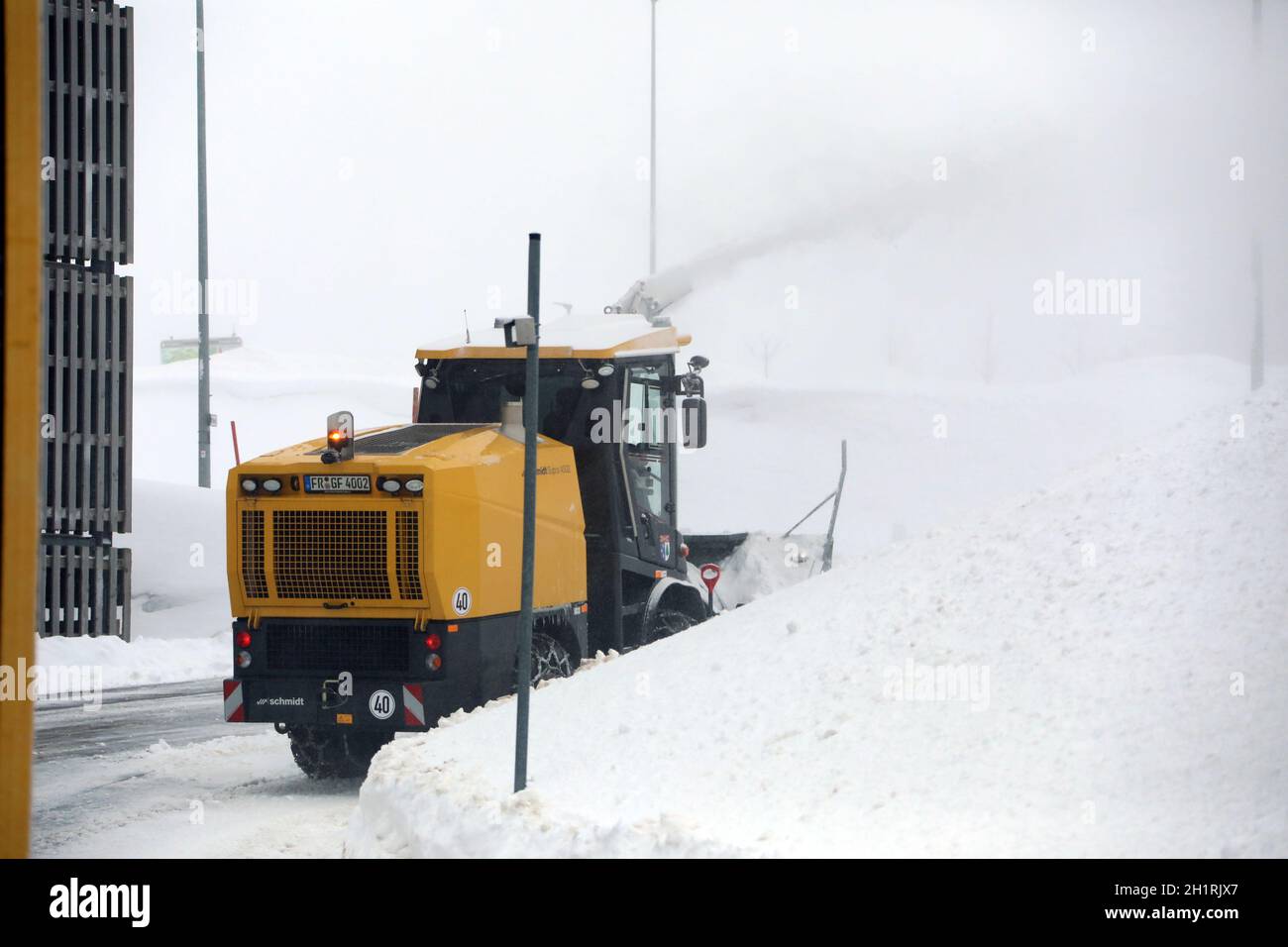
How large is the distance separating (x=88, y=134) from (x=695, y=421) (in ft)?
42.9

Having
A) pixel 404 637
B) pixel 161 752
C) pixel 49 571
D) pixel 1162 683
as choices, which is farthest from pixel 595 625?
pixel 49 571

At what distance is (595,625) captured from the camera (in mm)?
12453

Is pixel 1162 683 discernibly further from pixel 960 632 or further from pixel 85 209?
pixel 85 209

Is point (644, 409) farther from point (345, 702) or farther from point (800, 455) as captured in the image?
point (800, 455)

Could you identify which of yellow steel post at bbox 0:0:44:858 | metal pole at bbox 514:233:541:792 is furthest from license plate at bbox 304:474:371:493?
yellow steel post at bbox 0:0:44:858

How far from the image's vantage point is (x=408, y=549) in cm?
1016

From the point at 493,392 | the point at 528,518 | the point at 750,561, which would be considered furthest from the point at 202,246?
the point at 528,518

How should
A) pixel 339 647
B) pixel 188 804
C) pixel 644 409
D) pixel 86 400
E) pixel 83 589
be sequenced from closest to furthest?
pixel 188 804 < pixel 339 647 < pixel 644 409 < pixel 83 589 < pixel 86 400

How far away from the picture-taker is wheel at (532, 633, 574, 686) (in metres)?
11.2

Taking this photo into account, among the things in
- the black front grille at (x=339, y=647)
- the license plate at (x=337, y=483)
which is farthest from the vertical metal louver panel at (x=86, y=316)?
the license plate at (x=337, y=483)

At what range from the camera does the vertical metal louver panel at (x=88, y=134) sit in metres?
21.3

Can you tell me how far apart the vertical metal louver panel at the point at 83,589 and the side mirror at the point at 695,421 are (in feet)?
39.7

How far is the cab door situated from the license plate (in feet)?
8.73

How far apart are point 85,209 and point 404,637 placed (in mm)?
13524
